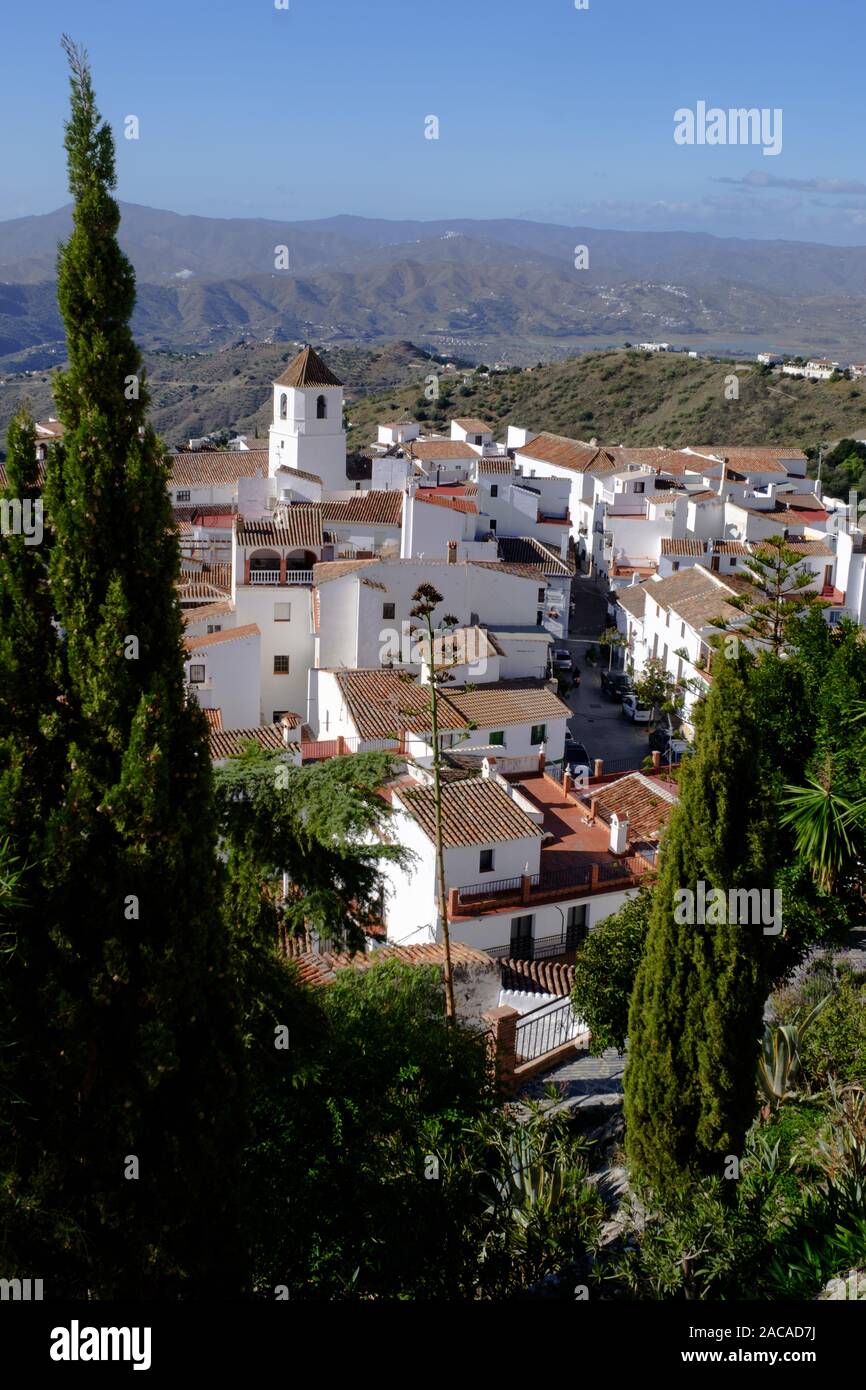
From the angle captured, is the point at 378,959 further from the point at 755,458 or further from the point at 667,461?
the point at 755,458

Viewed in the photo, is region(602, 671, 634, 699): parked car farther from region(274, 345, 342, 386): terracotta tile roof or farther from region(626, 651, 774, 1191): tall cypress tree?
region(626, 651, 774, 1191): tall cypress tree

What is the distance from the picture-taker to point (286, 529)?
3303 centimetres

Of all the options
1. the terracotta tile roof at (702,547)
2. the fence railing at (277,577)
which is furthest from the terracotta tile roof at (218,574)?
the terracotta tile roof at (702,547)

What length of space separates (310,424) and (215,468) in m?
4.51

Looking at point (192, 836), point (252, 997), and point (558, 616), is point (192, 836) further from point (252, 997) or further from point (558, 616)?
point (558, 616)

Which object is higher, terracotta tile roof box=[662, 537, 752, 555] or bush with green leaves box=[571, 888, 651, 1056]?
terracotta tile roof box=[662, 537, 752, 555]

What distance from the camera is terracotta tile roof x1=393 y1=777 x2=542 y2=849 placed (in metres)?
17.7

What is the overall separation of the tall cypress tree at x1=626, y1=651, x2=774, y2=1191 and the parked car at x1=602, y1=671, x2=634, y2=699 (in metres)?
24.9

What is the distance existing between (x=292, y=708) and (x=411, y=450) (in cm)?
2614

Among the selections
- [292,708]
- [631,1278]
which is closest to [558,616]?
[292,708]

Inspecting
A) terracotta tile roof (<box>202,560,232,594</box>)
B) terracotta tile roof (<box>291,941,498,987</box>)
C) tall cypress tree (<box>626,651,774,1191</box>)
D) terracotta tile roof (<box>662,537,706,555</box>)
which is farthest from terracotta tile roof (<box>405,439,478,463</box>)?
tall cypress tree (<box>626,651,774,1191</box>)

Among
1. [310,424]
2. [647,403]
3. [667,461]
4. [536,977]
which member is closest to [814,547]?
[667,461]

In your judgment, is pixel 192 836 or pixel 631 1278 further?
pixel 631 1278
